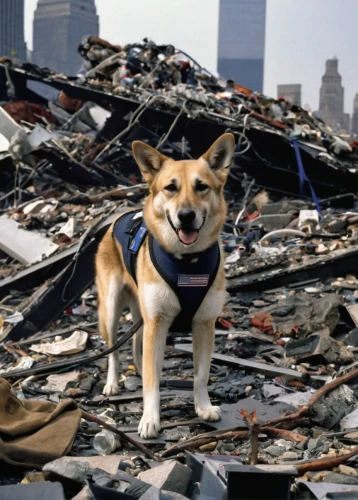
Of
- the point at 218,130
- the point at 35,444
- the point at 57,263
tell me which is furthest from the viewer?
the point at 218,130

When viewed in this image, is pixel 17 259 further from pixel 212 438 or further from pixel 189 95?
pixel 212 438

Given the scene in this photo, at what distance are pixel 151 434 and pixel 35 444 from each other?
0.88 metres

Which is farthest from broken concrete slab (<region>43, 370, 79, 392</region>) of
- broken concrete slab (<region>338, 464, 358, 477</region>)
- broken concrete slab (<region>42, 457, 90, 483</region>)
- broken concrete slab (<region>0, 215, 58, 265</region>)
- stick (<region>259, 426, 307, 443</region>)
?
broken concrete slab (<region>0, 215, 58, 265</region>)

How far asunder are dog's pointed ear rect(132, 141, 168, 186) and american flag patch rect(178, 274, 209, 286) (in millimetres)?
668

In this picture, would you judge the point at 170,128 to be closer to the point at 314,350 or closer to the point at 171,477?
the point at 314,350

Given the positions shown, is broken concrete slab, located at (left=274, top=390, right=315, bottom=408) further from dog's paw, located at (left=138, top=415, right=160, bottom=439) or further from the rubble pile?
dog's paw, located at (left=138, top=415, right=160, bottom=439)

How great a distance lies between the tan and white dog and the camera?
424 centimetres

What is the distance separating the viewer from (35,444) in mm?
3547

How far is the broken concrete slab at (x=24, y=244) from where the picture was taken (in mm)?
10141

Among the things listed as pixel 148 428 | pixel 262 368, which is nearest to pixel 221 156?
pixel 148 428

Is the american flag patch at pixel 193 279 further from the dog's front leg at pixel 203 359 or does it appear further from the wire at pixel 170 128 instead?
the wire at pixel 170 128

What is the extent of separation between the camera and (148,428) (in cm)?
423

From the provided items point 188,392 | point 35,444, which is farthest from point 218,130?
point 35,444

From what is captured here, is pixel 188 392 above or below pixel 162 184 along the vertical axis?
below
